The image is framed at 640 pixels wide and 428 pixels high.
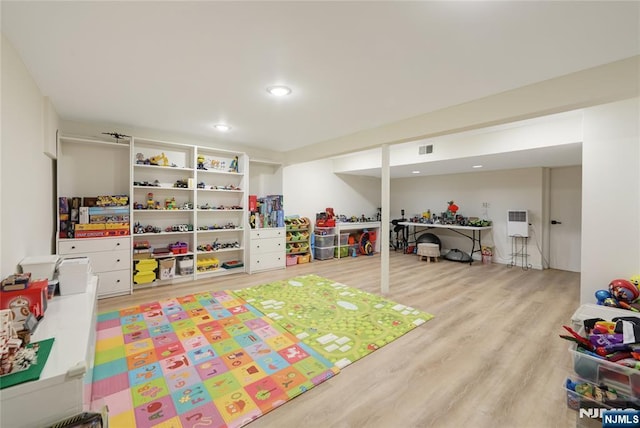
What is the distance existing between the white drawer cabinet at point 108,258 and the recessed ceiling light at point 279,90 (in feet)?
10.2

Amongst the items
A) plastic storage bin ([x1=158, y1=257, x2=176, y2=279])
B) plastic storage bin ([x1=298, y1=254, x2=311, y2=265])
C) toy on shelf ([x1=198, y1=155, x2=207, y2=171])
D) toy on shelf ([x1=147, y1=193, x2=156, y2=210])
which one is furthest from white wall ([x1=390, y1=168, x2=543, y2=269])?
toy on shelf ([x1=147, y1=193, x2=156, y2=210])

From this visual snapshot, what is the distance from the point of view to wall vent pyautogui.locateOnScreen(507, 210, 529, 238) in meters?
5.54

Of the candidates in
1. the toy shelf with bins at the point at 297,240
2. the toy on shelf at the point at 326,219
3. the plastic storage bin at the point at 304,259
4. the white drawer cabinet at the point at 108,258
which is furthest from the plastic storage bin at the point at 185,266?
the toy on shelf at the point at 326,219

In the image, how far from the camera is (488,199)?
6.35 metres

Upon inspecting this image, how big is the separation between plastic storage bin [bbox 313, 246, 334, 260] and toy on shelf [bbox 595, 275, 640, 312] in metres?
4.74

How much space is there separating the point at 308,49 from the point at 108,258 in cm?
394

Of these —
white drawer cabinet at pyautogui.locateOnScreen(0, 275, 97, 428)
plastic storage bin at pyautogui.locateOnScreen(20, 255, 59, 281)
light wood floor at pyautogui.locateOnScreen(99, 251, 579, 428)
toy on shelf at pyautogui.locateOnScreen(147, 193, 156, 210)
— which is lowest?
light wood floor at pyautogui.locateOnScreen(99, 251, 579, 428)

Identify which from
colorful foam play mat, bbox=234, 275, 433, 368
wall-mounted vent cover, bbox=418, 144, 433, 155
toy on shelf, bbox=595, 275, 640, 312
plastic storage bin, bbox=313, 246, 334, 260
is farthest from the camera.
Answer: plastic storage bin, bbox=313, 246, 334, 260

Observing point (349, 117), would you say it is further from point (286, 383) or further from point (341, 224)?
point (341, 224)

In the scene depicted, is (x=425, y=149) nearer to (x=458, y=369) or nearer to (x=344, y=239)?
(x=344, y=239)

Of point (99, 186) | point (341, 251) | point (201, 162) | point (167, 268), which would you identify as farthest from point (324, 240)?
point (99, 186)

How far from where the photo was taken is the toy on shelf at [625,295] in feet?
7.97

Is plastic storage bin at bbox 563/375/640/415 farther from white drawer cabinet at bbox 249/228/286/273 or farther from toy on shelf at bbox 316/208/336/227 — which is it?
toy on shelf at bbox 316/208/336/227

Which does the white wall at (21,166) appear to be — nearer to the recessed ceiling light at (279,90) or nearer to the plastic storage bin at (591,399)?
the recessed ceiling light at (279,90)
